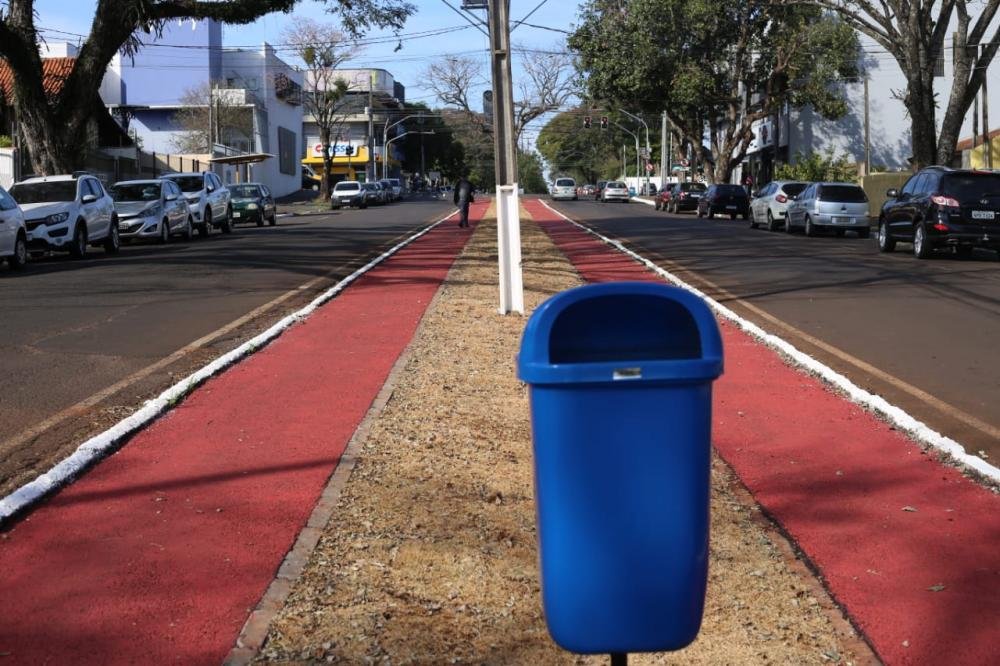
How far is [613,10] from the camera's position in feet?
184

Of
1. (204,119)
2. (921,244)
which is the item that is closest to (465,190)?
(921,244)

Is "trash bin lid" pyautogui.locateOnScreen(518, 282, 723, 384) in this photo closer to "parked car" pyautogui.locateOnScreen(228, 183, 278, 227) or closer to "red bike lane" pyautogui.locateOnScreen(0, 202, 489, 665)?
"red bike lane" pyautogui.locateOnScreen(0, 202, 489, 665)

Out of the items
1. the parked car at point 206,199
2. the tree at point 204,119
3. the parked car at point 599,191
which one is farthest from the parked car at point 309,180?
the parked car at point 206,199

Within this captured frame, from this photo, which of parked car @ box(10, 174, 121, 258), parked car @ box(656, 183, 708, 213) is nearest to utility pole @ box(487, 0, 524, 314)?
parked car @ box(10, 174, 121, 258)

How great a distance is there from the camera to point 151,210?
27391 millimetres

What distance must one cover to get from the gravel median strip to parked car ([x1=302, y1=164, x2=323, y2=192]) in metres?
86.1

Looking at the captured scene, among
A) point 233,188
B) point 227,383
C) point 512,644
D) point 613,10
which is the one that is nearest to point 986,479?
point 512,644

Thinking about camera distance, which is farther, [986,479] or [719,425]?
[719,425]

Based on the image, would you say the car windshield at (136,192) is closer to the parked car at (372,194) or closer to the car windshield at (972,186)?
the car windshield at (972,186)

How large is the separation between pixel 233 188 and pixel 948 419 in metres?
34.8

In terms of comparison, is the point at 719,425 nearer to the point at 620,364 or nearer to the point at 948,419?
the point at 948,419

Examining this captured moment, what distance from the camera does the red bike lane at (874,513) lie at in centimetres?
446

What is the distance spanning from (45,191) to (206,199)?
28.3 feet

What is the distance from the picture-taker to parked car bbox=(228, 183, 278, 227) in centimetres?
3909
